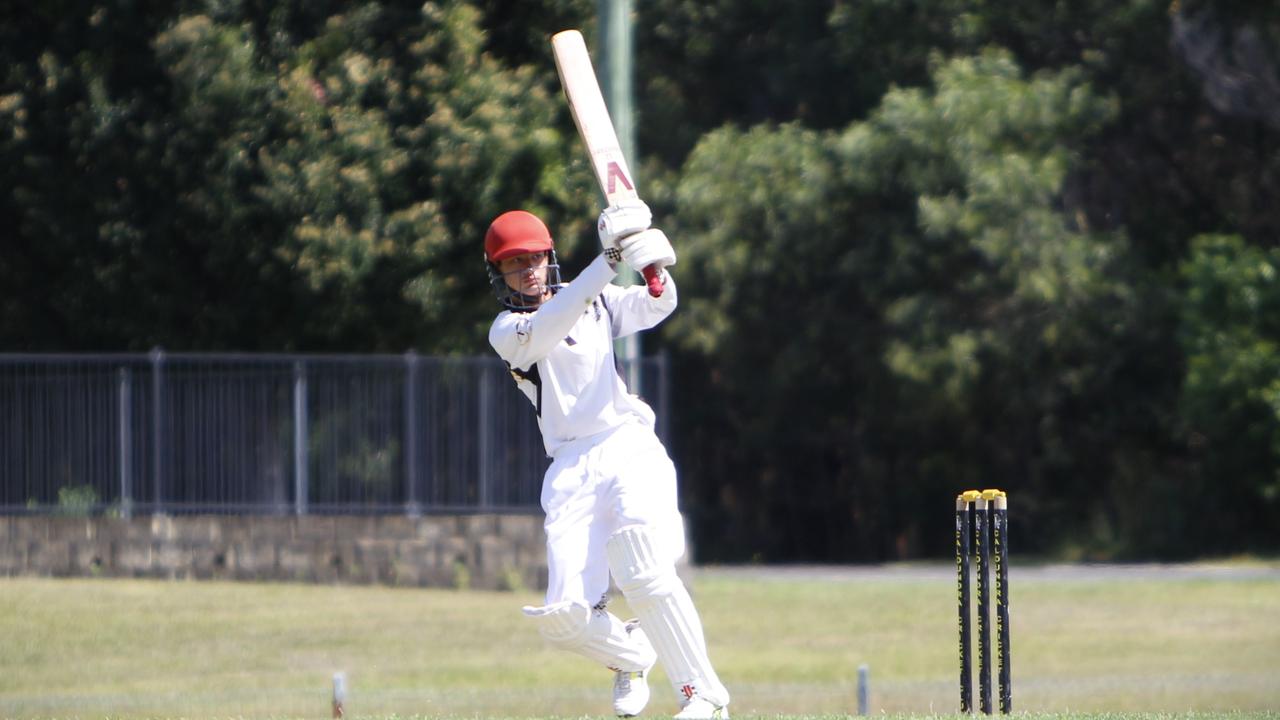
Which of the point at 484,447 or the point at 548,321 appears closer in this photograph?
the point at 548,321

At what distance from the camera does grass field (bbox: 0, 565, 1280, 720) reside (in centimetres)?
1095

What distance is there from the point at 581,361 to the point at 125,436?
1081 centimetres

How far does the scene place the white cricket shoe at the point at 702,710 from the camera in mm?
6203

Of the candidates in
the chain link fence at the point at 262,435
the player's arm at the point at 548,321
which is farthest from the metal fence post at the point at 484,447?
the player's arm at the point at 548,321

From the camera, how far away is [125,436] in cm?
1631

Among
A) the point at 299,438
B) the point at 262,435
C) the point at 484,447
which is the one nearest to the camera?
the point at 484,447

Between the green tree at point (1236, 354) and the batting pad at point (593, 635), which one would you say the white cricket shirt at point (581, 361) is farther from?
the green tree at point (1236, 354)

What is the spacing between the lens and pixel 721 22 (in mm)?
25781

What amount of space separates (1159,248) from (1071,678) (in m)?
11.3

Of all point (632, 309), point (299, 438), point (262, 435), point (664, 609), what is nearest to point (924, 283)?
point (299, 438)

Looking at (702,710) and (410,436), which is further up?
(410,436)

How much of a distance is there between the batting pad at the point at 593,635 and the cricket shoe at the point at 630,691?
0.04 m

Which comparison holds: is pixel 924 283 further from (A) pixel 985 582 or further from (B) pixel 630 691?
(B) pixel 630 691

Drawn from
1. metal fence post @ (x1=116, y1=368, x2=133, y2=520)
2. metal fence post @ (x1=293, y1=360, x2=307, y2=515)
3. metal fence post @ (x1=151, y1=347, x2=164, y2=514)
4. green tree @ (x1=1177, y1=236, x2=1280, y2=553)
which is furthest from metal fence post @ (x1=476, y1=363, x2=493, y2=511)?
green tree @ (x1=1177, y1=236, x2=1280, y2=553)
